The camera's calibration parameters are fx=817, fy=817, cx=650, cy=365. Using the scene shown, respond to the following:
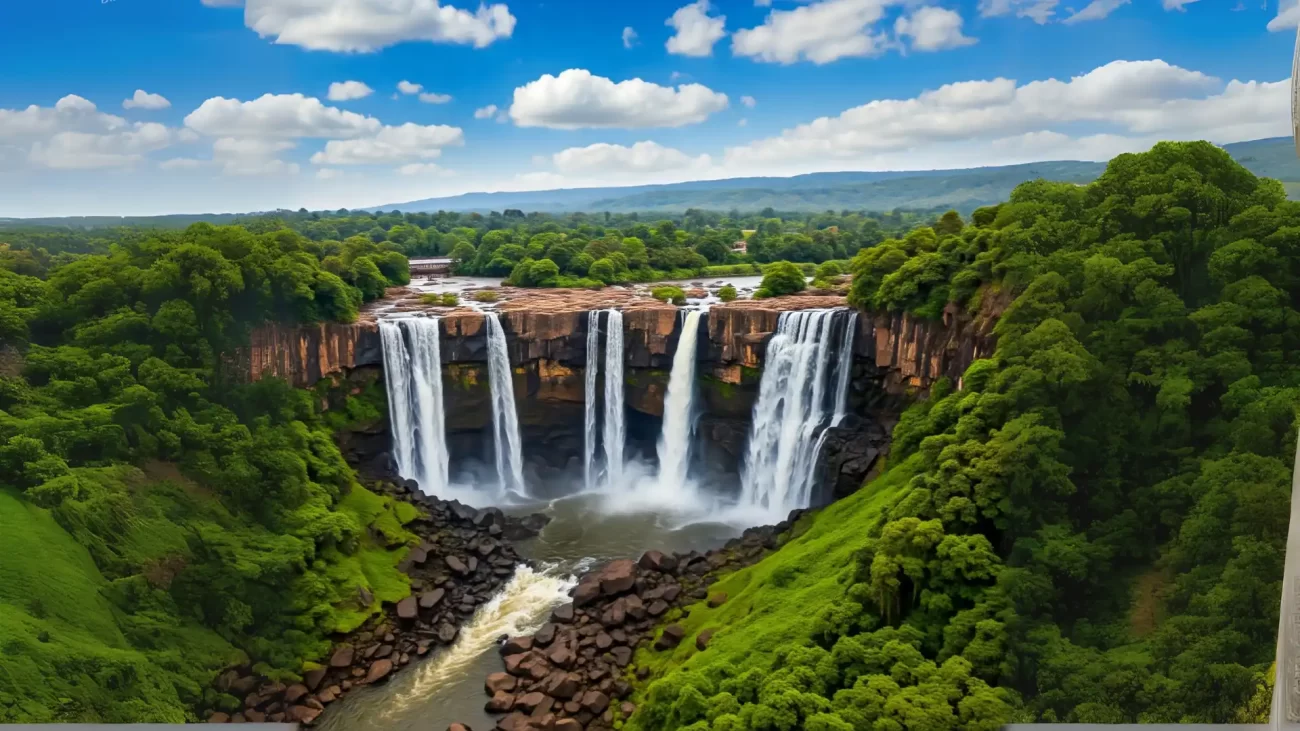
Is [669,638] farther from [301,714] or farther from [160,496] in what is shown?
[160,496]

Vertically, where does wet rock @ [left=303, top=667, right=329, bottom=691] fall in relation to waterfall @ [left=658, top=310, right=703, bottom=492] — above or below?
below

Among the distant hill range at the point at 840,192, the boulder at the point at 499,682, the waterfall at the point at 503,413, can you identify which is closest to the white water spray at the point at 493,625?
the boulder at the point at 499,682

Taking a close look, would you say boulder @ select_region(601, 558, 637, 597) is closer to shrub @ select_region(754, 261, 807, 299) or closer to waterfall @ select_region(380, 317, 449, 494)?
waterfall @ select_region(380, 317, 449, 494)

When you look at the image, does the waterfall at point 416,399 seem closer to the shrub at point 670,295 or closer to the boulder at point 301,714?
the shrub at point 670,295

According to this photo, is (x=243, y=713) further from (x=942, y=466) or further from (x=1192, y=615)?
(x=1192, y=615)

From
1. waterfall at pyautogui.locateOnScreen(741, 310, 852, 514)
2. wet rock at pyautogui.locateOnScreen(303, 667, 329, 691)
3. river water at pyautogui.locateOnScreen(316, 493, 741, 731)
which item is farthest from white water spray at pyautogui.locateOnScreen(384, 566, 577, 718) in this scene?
waterfall at pyautogui.locateOnScreen(741, 310, 852, 514)

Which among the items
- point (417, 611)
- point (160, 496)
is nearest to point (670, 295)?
point (417, 611)
